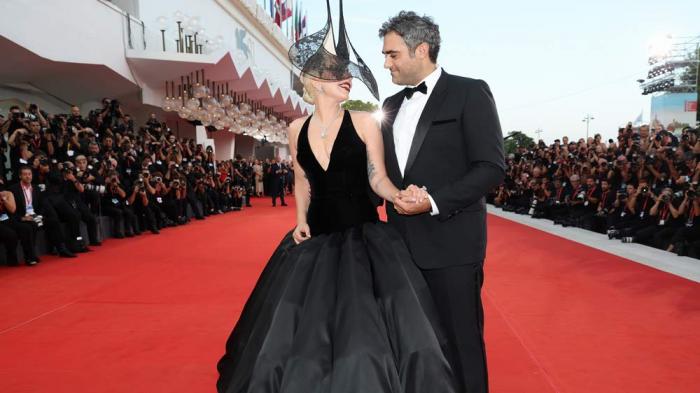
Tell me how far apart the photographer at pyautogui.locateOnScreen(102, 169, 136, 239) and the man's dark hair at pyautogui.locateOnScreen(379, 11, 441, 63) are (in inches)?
362

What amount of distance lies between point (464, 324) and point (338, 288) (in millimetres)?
488

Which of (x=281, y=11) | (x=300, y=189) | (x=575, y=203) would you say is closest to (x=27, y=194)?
(x=300, y=189)

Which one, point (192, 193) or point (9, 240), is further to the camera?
point (192, 193)

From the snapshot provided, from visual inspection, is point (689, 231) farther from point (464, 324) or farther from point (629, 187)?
point (464, 324)

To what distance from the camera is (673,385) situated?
3020mm

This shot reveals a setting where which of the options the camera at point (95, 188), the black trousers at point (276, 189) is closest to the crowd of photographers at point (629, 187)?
the black trousers at point (276, 189)

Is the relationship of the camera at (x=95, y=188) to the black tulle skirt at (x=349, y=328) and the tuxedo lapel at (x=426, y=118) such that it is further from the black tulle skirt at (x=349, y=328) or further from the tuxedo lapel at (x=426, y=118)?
the tuxedo lapel at (x=426, y=118)

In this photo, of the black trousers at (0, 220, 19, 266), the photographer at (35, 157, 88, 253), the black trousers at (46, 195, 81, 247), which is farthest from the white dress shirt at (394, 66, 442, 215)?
the black trousers at (46, 195, 81, 247)

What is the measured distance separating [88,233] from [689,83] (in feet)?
185

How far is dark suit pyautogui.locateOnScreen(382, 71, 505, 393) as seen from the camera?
1.81 m

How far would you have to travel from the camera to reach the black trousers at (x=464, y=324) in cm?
183

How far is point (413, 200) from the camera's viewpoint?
1709mm

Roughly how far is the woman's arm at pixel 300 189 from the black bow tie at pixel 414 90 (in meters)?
0.54

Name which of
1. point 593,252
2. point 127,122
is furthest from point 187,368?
point 127,122
